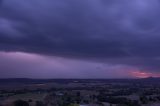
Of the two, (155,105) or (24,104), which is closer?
(24,104)

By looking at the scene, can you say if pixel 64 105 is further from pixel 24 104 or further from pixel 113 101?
pixel 113 101

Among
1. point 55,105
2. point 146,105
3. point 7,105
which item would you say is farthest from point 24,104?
point 146,105

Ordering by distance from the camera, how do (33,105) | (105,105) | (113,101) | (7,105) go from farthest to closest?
(113,101) < (105,105) < (33,105) < (7,105)

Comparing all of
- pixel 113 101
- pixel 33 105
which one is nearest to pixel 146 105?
pixel 113 101

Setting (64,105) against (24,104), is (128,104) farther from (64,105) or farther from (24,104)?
(24,104)

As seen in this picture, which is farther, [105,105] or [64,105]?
[105,105]

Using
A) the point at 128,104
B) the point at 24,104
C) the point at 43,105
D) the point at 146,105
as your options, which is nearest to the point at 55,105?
the point at 43,105

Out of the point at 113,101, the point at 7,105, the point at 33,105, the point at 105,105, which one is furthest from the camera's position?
the point at 113,101
